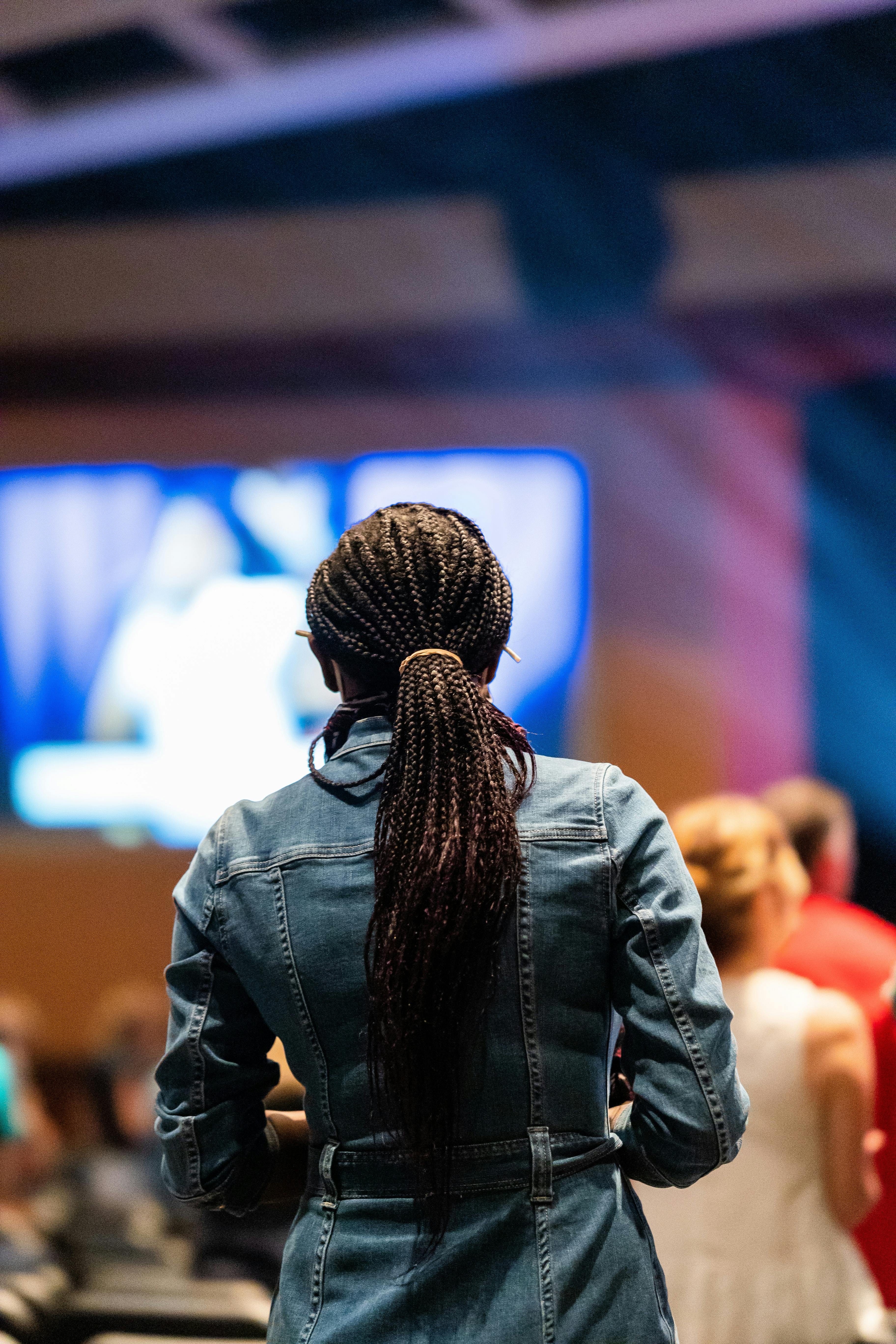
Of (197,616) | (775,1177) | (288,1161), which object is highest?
(197,616)

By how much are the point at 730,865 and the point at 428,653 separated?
0.81 m

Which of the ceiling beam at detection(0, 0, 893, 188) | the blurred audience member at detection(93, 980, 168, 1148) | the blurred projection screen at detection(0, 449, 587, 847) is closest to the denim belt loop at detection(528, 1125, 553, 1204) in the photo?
the blurred audience member at detection(93, 980, 168, 1148)

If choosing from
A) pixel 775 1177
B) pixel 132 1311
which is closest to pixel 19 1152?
pixel 132 1311

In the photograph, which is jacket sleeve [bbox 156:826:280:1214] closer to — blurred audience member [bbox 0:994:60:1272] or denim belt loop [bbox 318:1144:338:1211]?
denim belt loop [bbox 318:1144:338:1211]

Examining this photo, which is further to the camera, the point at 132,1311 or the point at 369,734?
the point at 132,1311

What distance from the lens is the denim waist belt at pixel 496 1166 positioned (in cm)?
98

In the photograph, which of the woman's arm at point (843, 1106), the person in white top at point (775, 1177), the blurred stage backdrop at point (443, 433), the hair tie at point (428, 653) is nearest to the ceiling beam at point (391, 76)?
the blurred stage backdrop at point (443, 433)

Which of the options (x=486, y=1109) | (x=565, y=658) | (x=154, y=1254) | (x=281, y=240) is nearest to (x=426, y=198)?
(x=281, y=240)

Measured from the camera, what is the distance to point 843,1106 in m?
1.62

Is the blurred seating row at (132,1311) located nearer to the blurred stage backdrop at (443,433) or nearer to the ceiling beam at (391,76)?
the blurred stage backdrop at (443,433)

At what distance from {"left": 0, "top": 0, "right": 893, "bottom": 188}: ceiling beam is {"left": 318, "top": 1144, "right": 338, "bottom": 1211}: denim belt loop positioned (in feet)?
11.2

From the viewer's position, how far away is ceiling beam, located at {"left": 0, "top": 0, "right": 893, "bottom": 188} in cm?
358

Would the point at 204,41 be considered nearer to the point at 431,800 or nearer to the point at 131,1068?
the point at 131,1068

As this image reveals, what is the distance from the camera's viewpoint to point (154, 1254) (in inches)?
115
